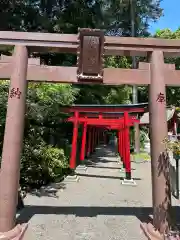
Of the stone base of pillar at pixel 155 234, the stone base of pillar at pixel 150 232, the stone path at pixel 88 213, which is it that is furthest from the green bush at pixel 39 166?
the stone base of pillar at pixel 155 234

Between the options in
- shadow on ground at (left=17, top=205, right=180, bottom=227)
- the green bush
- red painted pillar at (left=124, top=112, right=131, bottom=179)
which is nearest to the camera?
shadow on ground at (left=17, top=205, right=180, bottom=227)

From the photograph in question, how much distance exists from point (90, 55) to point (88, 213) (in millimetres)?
3669

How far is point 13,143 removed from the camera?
422 centimetres

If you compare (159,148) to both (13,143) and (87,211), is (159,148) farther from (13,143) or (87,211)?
(87,211)

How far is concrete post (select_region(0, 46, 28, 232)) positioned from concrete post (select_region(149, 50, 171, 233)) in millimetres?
2384

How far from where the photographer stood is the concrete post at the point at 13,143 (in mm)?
4090

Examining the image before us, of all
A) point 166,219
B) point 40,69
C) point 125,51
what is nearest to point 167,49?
point 125,51

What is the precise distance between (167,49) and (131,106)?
5.37 m

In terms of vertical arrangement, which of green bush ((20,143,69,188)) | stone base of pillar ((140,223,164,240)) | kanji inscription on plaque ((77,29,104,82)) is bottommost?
stone base of pillar ((140,223,164,240))

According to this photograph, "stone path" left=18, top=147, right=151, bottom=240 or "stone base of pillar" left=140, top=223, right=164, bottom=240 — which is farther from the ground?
"stone base of pillar" left=140, top=223, right=164, bottom=240

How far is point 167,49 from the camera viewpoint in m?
4.62

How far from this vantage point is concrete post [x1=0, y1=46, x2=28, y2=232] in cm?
409

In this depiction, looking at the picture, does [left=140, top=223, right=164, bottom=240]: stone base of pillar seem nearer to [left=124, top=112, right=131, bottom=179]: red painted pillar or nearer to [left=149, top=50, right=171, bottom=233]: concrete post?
[left=149, top=50, right=171, bottom=233]: concrete post

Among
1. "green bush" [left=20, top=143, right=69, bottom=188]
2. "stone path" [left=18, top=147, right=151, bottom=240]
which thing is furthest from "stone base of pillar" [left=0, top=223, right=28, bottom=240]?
"green bush" [left=20, top=143, right=69, bottom=188]
